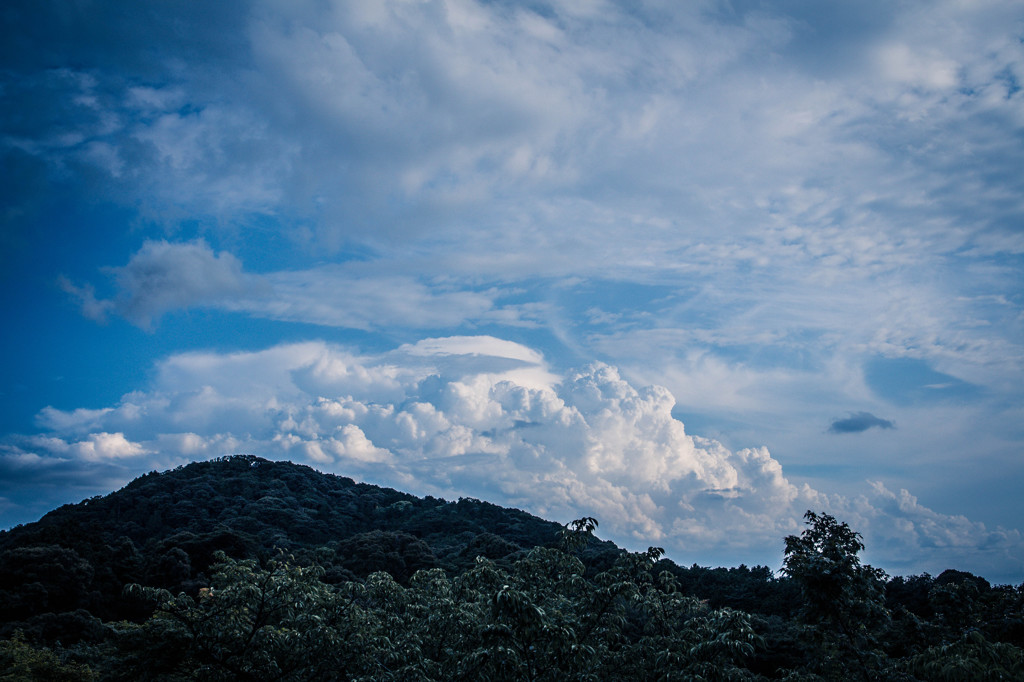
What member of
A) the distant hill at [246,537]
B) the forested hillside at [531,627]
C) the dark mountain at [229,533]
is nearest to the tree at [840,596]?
the forested hillside at [531,627]

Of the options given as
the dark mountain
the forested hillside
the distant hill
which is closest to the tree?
the forested hillside

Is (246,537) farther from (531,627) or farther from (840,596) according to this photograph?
(840,596)

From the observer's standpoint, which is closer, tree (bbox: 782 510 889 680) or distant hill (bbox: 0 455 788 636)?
tree (bbox: 782 510 889 680)

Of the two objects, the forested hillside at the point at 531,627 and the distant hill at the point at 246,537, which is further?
the distant hill at the point at 246,537

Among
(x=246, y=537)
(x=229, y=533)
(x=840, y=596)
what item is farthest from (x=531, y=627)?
(x=246, y=537)

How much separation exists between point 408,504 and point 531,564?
72069 mm

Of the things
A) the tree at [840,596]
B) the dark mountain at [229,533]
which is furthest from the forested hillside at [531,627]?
the dark mountain at [229,533]

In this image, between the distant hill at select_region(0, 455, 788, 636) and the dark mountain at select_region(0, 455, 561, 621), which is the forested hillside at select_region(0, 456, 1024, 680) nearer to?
the dark mountain at select_region(0, 455, 561, 621)

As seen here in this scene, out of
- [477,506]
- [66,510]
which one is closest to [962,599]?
[477,506]

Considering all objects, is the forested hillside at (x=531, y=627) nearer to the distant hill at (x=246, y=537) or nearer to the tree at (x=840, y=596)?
the tree at (x=840, y=596)

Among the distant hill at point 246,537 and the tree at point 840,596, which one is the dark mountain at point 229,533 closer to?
the distant hill at point 246,537

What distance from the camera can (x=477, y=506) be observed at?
83.4 meters

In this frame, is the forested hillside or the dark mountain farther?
the dark mountain

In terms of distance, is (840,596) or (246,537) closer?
(840,596)
